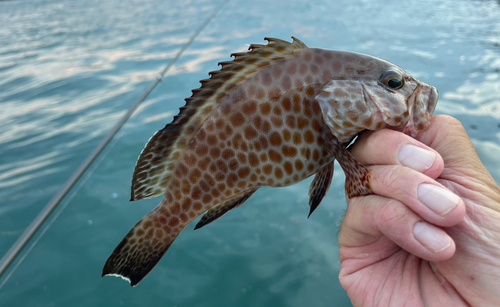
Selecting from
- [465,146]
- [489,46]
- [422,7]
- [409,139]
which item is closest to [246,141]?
[409,139]

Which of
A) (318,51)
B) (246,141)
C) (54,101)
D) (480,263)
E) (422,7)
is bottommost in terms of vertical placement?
(422,7)

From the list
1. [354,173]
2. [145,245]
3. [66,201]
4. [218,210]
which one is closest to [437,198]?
[354,173]

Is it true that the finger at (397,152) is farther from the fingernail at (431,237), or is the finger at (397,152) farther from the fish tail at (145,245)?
Result: the fish tail at (145,245)

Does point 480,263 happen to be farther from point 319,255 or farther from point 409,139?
point 319,255

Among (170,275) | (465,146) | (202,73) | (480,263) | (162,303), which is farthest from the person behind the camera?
(202,73)

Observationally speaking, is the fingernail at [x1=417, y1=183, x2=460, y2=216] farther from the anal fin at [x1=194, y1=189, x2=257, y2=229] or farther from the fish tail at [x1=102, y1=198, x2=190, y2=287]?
the fish tail at [x1=102, y1=198, x2=190, y2=287]

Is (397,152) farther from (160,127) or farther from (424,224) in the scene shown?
(160,127)

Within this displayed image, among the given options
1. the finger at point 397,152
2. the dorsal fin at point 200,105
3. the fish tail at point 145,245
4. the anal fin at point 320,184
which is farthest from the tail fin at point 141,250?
the finger at point 397,152
